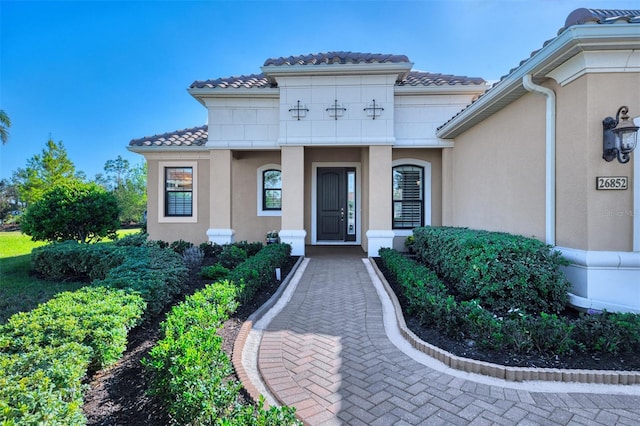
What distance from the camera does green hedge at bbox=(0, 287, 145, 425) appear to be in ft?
5.79

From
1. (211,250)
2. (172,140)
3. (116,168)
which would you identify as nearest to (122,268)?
(211,250)

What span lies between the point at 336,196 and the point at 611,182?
755 centimetres

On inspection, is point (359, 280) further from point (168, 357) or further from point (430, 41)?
point (430, 41)

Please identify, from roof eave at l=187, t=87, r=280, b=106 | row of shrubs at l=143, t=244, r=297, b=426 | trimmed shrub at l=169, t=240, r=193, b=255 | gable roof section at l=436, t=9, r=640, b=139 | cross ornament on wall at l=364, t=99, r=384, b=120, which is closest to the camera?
row of shrubs at l=143, t=244, r=297, b=426

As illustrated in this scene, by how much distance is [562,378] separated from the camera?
2.86m

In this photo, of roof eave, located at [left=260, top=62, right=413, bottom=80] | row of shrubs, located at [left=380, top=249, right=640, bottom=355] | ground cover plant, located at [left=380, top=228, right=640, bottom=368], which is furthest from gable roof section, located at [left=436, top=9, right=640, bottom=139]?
row of shrubs, located at [left=380, top=249, right=640, bottom=355]

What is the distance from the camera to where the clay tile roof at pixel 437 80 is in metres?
8.70

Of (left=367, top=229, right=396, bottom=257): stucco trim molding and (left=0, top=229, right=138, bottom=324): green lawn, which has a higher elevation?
(left=367, top=229, right=396, bottom=257): stucco trim molding

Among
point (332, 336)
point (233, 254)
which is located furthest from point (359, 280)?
point (233, 254)

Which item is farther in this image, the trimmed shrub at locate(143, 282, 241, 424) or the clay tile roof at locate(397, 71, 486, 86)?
the clay tile roof at locate(397, 71, 486, 86)

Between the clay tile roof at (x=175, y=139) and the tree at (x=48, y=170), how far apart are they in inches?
800

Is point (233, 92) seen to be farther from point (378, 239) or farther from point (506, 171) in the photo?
point (506, 171)

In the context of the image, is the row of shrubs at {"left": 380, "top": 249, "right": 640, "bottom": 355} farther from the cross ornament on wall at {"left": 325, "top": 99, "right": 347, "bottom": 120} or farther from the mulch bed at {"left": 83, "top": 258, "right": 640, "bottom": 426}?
the cross ornament on wall at {"left": 325, "top": 99, "right": 347, "bottom": 120}

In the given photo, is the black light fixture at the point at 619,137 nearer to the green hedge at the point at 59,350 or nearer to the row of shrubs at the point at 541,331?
the row of shrubs at the point at 541,331
